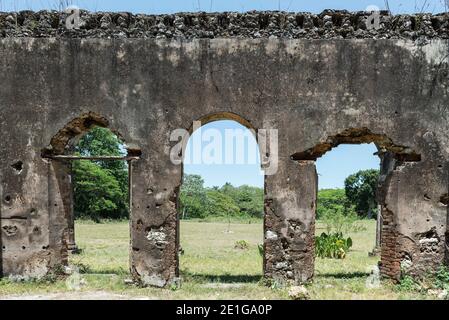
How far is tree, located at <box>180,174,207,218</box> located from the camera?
35500 millimetres

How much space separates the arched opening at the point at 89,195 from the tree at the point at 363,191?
18.5m

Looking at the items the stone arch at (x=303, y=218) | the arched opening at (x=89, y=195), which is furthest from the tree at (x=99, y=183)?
the stone arch at (x=303, y=218)

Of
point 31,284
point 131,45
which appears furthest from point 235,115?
point 31,284

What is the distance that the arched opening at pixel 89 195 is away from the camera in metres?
8.07

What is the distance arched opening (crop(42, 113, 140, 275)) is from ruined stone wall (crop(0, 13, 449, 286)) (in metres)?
0.18

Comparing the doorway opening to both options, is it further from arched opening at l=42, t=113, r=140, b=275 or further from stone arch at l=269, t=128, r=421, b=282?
stone arch at l=269, t=128, r=421, b=282

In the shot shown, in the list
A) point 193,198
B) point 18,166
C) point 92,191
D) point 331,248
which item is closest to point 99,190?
point 92,191

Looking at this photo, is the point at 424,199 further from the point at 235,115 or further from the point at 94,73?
the point at 94,73

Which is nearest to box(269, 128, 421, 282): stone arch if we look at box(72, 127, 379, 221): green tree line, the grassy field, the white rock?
the grassy field
